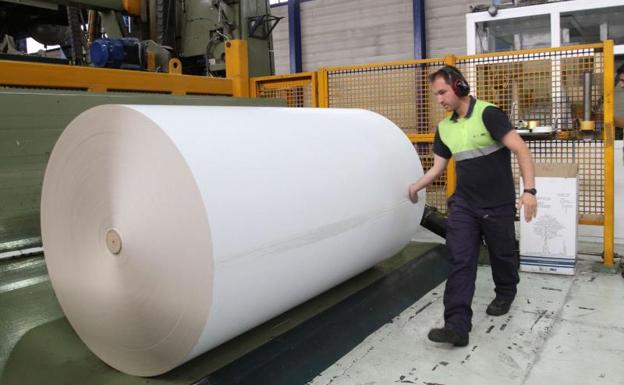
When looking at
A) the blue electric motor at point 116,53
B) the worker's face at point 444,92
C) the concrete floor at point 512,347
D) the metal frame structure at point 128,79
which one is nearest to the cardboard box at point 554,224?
the concrete floor at point 512,347

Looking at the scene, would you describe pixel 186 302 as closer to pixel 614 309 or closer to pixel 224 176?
pixel 224 176

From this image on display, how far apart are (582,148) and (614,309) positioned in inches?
57.8

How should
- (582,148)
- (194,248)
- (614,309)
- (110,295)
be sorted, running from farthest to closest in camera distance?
(582,148) < (614,309) < (110,295) < (194,248)

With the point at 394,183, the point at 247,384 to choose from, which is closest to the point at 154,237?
the point at 247,384

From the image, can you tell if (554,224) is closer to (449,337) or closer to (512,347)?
(512,347)

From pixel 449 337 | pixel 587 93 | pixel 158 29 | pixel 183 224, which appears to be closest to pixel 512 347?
pixel 449 337

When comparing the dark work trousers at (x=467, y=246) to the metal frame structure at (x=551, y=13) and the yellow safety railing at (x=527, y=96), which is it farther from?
the metal frame structure at (x=551, y=13)

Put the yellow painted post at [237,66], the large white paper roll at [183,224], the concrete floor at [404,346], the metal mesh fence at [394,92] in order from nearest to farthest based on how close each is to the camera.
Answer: the large white paper roll at [183,224] < the concrete floor at [404,346] < the metal mesh fence at [394,92] < the yellow painted post at [237,66]

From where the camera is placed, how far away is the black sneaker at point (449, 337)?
281 centimetres

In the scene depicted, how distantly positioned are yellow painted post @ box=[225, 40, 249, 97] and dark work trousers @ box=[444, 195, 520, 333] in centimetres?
270

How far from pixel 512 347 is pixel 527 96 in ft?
7.53

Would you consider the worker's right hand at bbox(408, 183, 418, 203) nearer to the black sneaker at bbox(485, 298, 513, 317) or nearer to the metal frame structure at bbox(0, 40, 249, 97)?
the black sneaker at bbox(485, 298, 513, 317)

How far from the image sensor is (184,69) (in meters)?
5.48

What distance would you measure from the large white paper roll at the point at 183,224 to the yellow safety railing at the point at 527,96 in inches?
92.6
